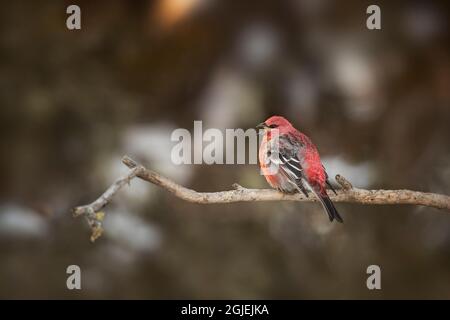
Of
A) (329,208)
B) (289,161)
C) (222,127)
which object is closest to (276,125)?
(289,161)

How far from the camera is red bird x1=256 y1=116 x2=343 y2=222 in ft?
9.87

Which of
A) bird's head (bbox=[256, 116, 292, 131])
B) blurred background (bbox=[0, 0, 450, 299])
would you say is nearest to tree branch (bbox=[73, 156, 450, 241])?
bird's head (bbox=[256, 116, 292, 131])

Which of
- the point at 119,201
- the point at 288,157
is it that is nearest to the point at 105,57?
the point at 119,201

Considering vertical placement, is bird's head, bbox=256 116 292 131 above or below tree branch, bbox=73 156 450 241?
above

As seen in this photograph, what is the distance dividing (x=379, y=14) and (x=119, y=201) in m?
2.11

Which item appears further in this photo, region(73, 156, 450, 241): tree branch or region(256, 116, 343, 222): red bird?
region(256, 116, 343, 222): red bird

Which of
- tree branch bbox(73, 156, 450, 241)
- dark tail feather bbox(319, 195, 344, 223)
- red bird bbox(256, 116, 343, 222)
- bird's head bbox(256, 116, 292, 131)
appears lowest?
dark tail feather bbox(319, 195, 344, 223)

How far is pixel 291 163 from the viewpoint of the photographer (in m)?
3.11

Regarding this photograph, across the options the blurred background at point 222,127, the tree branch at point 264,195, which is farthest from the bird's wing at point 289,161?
the blurred background at point 222,127

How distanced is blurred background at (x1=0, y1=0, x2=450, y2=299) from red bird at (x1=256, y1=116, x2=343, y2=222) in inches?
31.6

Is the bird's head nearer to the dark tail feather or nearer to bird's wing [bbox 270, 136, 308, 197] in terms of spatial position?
bird's wing [bbox 270, 136, 308, 197]

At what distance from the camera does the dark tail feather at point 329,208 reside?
9.58 ft

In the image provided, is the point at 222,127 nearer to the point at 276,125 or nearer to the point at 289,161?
the point at 276,125

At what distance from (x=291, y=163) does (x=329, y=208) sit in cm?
31
